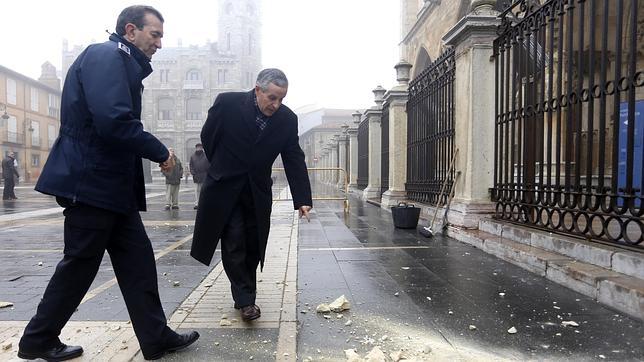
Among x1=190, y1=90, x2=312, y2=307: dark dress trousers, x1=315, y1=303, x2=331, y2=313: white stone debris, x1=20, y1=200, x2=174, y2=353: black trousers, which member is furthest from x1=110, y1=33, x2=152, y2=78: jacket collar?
x1=315, y1=303, x2=331, y2=313: white stone debris

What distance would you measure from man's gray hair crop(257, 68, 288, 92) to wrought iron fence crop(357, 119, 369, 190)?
1291cm

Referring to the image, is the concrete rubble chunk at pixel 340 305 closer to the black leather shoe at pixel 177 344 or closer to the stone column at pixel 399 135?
the black leather shoe at pixel 177 344

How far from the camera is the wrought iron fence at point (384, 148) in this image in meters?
13.4

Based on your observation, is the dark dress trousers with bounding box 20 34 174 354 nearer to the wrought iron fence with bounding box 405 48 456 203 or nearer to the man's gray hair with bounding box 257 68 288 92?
the man's gray hair with bounding box 257 68 288 92

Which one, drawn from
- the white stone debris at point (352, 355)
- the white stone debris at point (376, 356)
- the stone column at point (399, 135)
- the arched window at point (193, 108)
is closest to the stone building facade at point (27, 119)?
the arched window at point (193, 108)

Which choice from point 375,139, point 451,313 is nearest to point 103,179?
point 451,313

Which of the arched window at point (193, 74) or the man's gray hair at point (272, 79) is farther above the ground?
the arched window at point (193, 74)

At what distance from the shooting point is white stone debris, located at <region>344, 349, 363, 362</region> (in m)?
2.59

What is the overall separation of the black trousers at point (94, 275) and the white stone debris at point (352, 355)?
105 centimetres

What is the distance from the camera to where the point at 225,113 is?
335cm

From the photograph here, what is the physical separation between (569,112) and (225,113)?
3.70m

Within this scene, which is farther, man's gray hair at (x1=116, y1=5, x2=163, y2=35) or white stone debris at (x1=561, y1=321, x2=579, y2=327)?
white stone debris at (x1=561, y1=321, x2=579, y2=327)

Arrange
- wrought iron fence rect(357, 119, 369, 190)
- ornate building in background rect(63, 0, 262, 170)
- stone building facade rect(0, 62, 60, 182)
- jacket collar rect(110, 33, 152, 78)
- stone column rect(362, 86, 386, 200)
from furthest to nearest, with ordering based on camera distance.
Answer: ornate building in background rect(63, 0, 262, 170)
stone building facade rect(0, 62, 60, 182)
wrought iron fence rect(357, 119, 369, 190)
stone column rect(362, 86, 386, 200)
jacket collar rect(110, 33, 152, 78)

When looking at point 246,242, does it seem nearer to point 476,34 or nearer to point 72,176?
point 72,176
